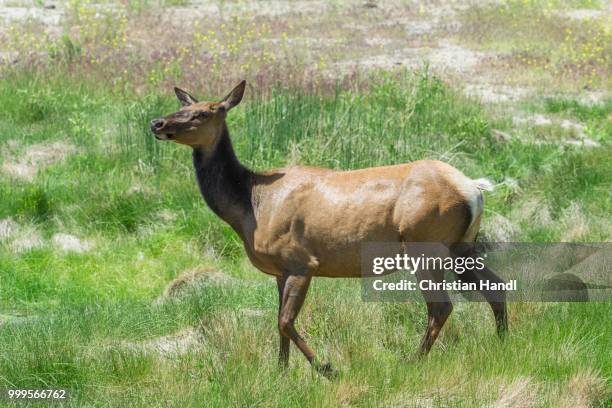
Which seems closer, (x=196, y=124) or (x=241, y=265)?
(x=196, y=124)

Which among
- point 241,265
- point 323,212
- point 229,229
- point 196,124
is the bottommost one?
point 241,265

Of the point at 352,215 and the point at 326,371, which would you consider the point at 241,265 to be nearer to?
the point at 352,215

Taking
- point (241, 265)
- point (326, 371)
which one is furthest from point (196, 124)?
point (241, 265)

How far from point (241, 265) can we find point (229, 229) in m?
0.52

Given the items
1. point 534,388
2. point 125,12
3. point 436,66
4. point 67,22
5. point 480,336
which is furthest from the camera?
point 125,12

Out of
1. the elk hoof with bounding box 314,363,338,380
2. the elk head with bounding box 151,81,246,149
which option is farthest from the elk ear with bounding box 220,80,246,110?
the elk hoof with bounding box 314,363,338,380

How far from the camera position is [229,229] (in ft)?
34.1

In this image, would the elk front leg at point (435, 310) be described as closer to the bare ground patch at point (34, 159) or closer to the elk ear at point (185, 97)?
the elk ear at point (185, 97)

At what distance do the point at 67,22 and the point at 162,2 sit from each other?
16.3 feet

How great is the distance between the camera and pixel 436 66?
64.7 feet

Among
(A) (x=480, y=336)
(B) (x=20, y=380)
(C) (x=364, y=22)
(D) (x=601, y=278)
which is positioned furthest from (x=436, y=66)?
(B) (x=20, y=380)

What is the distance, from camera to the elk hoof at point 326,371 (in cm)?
655

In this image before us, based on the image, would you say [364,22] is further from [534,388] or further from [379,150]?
[534,388]

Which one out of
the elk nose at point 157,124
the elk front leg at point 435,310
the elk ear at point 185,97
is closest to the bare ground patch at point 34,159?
the elk ear at point 185,97
